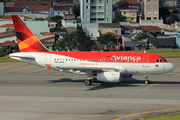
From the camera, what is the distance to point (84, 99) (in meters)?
29.9

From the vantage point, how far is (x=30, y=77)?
45906 mm

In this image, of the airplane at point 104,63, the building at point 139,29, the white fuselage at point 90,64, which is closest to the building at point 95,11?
the building at point 139,29

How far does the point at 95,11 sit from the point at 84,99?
127 meters

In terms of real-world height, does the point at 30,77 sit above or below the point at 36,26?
below

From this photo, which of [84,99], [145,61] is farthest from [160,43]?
[84,99]

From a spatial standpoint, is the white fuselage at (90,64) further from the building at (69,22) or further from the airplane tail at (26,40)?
the building at (69,22)

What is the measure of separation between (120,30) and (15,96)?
11530 centimetres

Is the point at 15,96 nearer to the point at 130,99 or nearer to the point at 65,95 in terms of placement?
the point at 65,95

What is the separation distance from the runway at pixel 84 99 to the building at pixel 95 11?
11180 cm

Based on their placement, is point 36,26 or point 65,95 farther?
point 36,26

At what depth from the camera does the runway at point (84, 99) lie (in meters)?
24.4

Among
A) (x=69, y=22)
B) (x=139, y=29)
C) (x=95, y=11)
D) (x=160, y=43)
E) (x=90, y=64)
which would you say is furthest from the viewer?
(x=69, y=22)

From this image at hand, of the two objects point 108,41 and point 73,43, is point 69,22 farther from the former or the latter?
point 73,43

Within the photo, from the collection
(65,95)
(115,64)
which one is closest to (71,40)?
(115,64)
